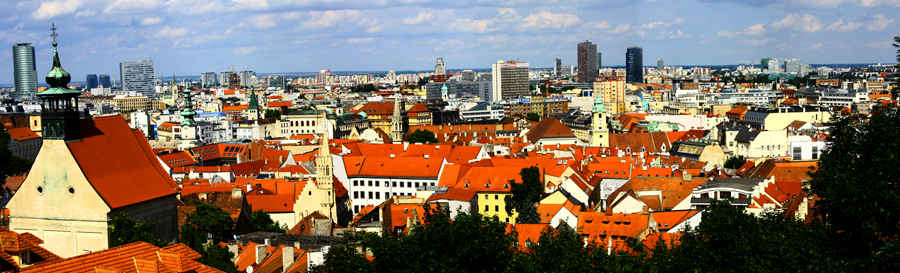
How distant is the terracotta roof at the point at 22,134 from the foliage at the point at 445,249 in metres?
81.4

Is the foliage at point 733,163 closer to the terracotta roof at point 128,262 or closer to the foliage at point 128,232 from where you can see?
the foliage at point 128,232

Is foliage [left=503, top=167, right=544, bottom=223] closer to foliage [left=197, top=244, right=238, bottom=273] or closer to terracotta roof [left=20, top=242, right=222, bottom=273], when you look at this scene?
foliage [left=197, top=244, right=238, bottom=273]

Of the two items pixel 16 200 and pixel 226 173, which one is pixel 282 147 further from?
pixel 16 200

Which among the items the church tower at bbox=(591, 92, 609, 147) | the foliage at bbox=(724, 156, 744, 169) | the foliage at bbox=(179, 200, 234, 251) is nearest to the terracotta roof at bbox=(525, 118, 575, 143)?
the church tower at bbox=(591, 92, 609, 147)

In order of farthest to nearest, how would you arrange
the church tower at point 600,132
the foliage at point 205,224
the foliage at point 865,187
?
the church tower at point 600,132 < the foliage at point 205,224 < the foliage at point 865,187

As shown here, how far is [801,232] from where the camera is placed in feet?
96.8

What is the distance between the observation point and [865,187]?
23750 mm

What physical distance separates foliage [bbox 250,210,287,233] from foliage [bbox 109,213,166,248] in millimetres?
17275

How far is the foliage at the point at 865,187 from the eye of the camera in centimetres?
2328

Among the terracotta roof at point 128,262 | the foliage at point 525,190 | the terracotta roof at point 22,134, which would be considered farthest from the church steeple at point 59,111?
the terracotta roof at point 22,134

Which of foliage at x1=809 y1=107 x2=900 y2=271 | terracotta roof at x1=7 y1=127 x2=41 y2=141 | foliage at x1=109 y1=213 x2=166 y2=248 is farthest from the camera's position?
terracotta roof at x1=7 y1=127 x2=41 y2=141

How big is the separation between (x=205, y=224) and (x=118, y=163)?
783cm

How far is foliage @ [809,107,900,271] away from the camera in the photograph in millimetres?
23281

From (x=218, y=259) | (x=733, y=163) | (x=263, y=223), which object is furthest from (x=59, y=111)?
(x=733, y=163)
